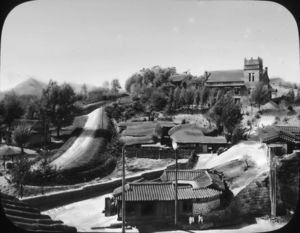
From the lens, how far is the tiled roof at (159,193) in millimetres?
7879

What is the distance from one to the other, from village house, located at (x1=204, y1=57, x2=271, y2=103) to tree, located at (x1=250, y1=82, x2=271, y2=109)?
556 millimetres

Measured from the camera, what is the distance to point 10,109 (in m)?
14.5

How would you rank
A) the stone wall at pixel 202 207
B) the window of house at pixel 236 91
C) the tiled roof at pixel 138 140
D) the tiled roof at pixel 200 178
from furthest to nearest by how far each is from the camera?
the window of house at pixel 236 91 < the tiled roof at pixel 138 140 < the tiled roof at pixel 200 178 < the stone wall at pixel 202 207

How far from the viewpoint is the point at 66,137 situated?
15336 mm

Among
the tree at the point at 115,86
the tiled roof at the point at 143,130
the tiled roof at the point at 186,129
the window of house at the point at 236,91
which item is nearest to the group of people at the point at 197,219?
the tiled roof at the point at 186,129

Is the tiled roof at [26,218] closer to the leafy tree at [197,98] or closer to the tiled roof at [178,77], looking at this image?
the leafy tree at [197,98]

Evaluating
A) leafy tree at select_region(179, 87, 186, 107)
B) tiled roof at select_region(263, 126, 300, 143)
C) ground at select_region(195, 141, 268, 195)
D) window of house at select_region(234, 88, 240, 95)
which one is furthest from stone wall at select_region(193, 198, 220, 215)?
window of house at select_region(234, 88, 240, 95)

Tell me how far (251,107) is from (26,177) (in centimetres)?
1223

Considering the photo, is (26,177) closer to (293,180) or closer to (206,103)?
(293,180)

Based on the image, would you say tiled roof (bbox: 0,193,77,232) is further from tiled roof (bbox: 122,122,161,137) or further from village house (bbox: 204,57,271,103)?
village house (bbox: 204,57,271,103)

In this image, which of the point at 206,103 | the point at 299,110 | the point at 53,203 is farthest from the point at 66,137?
the point at 299,110

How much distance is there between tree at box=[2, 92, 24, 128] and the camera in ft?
47.4

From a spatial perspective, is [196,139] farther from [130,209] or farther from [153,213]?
[130,209]

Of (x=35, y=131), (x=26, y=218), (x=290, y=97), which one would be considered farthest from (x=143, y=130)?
(x=26, y=218)
